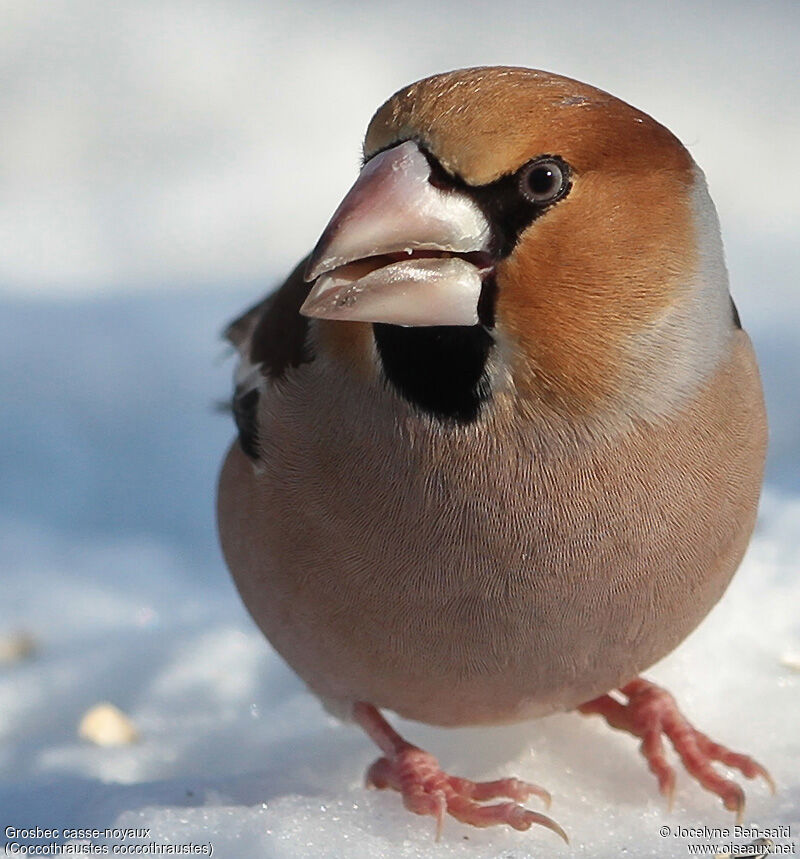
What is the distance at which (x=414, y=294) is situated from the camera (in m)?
1.56

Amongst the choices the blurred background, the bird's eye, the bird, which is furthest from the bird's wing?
the blurred background

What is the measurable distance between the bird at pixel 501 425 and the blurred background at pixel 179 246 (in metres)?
0.60

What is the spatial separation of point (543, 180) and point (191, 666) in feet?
4.84

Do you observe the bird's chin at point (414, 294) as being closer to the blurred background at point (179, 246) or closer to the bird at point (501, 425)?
the bird at point (501, 425)

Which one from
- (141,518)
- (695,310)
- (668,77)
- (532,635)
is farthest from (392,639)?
(668,77)

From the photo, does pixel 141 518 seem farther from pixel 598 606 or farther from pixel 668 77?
pixel 668 77

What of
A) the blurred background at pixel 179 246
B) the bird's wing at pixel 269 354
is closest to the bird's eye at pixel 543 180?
the bird's wing at pixel 269 354

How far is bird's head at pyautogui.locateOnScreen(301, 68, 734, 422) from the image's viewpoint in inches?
61.7

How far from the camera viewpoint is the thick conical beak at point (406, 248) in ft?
5.12

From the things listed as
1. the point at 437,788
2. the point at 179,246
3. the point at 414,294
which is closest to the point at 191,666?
the point at 437,788

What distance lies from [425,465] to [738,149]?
301 cm

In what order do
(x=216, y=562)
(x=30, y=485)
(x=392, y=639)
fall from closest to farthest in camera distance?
1. (x=392, y=639)
2. (x=216, y=562)
3. (x=30, y=485)

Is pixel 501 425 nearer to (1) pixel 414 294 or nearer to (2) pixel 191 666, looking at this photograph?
(1) pixel 414 294

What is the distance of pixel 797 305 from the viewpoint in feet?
12.5
